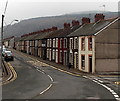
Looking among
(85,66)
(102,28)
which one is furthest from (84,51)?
(102,28)

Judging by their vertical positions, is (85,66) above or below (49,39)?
below

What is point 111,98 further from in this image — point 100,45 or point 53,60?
point 53,60

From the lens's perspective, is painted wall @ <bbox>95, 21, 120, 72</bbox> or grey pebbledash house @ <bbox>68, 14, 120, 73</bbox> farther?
painted wall @ <bbox>95, 21, 120, 72</bbox>

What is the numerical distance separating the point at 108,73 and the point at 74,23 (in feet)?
68.7

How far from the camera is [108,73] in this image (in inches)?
1380

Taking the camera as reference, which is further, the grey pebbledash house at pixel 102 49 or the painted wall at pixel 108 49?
the painted wall at pixel 108 49

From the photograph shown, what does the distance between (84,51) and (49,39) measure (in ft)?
74.5

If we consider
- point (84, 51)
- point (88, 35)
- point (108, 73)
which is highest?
point (88, 35)

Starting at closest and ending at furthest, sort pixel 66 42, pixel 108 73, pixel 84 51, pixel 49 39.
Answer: pixel 108 73
pixel 84 51
pixel 66 42
pixel 49 39

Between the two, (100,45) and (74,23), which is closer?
(100,45)

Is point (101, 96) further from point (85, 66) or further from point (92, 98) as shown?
point (85, 66)

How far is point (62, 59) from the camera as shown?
48719 mm

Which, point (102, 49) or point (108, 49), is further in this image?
point (108, 49)

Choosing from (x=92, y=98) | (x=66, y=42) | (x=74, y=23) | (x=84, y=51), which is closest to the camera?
(x=92, y=98)
